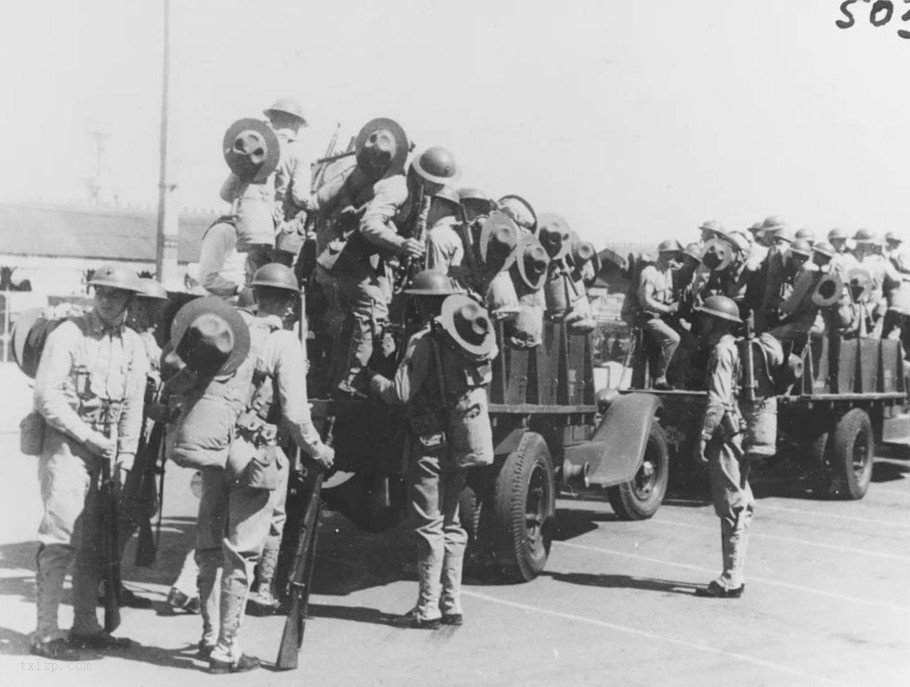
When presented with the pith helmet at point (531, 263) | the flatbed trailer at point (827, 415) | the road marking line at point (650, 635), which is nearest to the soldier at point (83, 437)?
the road marking line at point (650, 635)

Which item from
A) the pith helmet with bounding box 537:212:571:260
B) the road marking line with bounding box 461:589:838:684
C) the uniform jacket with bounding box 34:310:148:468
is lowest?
the road marking line with bounding box 461:589:838:684

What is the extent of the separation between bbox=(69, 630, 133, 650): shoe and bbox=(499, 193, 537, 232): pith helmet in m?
4.56

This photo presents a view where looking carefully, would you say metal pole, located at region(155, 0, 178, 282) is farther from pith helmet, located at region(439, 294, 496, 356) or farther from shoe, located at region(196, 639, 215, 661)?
shoe, located at region(196, 639, 215, 661)

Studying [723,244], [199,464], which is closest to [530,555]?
[199,464]

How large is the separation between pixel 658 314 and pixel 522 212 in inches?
125

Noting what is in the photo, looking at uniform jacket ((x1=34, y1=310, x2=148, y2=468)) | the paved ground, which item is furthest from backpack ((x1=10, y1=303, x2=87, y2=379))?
the paved ground

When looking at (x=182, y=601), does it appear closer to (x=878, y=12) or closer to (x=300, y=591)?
(x=300, y=591)

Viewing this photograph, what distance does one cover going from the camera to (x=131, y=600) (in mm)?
6305

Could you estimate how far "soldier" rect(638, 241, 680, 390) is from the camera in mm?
10844

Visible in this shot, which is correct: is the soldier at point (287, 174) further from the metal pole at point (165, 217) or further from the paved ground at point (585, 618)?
the metal pole at point (165, 217)

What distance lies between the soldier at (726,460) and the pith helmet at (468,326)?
1988 millimetres

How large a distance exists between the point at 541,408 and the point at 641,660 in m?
2.42

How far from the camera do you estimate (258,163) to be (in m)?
7.08

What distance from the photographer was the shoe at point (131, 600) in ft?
20.6
